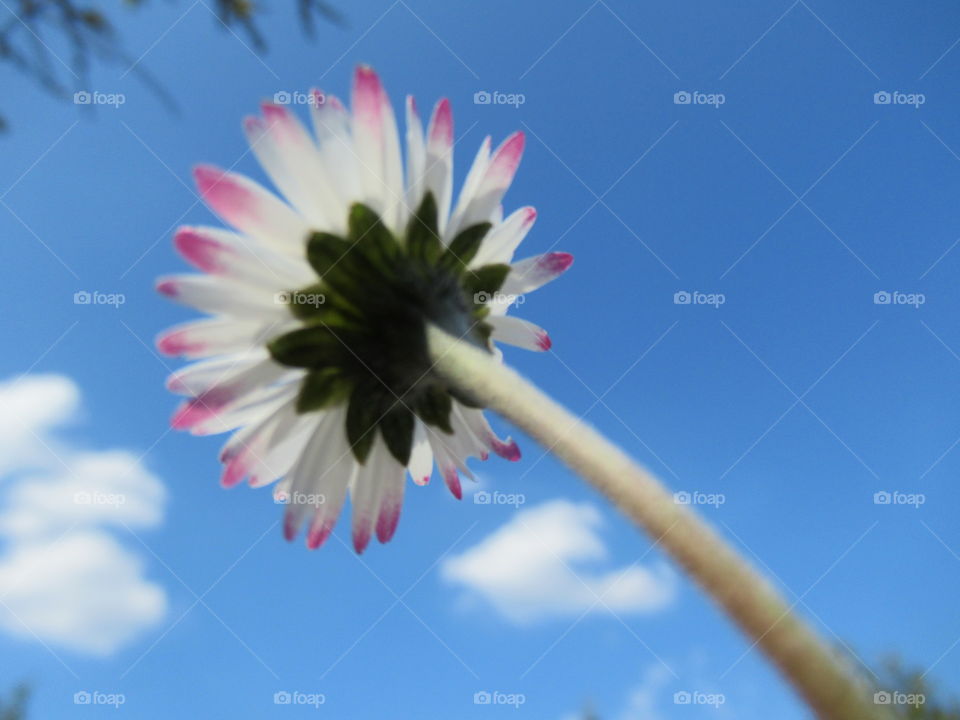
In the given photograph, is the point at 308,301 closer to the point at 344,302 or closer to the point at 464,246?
the point at 344,302

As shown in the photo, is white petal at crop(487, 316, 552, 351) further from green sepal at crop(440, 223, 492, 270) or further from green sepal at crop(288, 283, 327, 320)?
green sepal at crop(288, 283, 327, 320)

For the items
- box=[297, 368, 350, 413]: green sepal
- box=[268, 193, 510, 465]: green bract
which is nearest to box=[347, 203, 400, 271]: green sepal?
box=[268, 193, 510, 465]: green bract

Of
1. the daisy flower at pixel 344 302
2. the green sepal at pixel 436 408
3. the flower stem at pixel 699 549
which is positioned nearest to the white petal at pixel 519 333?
the daisy flower at pixel 344 302

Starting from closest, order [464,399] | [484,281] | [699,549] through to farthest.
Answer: [699,549], [464,399], [484,281]

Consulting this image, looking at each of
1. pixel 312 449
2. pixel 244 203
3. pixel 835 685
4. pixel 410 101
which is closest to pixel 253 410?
pixel 312 449

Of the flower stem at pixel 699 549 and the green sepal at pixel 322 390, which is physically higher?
the green sepal at pixel 322 390

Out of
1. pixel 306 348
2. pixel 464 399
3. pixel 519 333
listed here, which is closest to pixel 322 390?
pixel 306 348

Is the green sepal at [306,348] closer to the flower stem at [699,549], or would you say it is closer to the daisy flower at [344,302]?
the daisy flower at [344,302]
